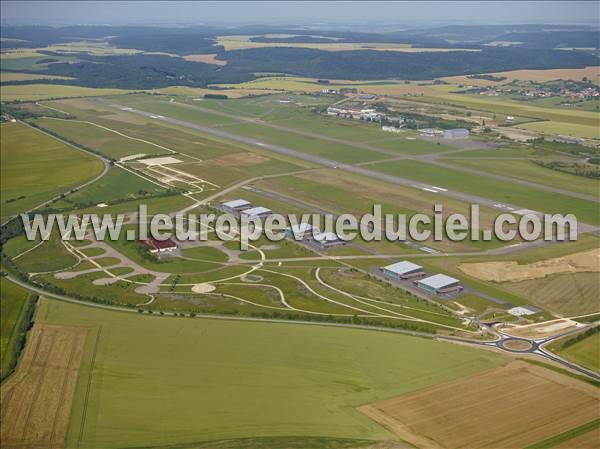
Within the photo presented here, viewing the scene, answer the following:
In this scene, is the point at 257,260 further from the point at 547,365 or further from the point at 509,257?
the point at 547,365

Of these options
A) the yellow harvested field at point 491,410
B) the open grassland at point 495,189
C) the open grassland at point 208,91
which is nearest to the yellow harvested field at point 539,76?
the open grassland at point 208,91

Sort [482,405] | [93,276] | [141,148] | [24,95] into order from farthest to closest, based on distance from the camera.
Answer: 1. [24,95]
2. [141,148]
3. [93,276]
4. [482,405]

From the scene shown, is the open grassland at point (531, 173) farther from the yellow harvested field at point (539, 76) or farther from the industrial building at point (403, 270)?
the yellow harvested field at point (539, 76)

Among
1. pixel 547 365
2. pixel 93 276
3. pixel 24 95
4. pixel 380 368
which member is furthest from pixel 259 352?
pixel 24 95

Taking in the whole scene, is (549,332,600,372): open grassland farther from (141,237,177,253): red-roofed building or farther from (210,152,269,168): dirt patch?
(210,152,269,168): dirt patch

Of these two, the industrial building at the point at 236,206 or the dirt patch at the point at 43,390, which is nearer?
the dirt patch at the point at 43,390

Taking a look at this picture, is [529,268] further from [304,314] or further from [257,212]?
[257,212]
